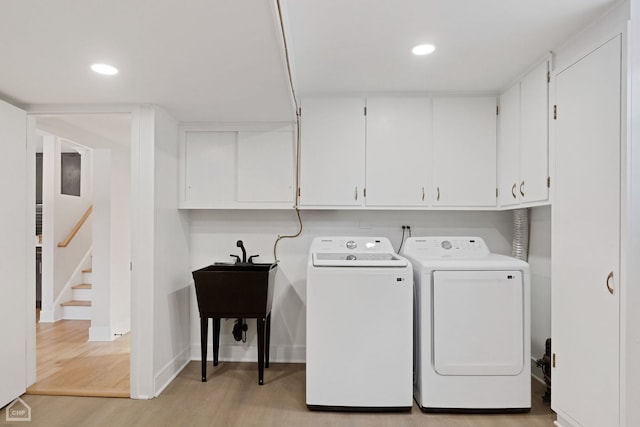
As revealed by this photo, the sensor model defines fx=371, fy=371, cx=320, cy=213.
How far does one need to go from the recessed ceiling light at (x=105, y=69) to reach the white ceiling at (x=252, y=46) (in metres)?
0.04

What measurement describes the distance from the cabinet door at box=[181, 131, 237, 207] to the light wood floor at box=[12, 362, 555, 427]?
150cm

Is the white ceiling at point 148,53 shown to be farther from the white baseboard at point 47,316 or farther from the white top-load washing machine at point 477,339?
the white baseboard at point 47,316

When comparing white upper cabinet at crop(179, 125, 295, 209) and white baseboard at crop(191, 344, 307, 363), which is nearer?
white upper cabinet at crop(179, 125, 295, 209)

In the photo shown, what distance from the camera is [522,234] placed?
2973 millimetres

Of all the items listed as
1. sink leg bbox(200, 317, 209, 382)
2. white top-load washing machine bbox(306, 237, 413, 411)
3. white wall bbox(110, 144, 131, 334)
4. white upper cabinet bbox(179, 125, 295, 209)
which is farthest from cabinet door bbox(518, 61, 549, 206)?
white wall bbox(110, 144, 131, 334)

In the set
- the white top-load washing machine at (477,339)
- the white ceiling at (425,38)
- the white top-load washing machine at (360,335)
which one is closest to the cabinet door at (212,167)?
the white ceiling at (425,38)

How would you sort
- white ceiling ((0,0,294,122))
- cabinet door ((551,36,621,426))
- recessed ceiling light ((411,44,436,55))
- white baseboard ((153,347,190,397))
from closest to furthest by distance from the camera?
1. white ceiling ((0,0,294,122))
2. cabinet door ((551,36,621,426))
3. recessed ceiling light ((411,44,436,55))
4. white baseboard ((153,347,190,397))

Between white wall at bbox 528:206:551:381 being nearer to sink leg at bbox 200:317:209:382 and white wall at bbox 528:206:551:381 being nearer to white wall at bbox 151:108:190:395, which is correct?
sink leg at bbox 200:317:209:382

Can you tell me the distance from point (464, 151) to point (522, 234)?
82 centimetres

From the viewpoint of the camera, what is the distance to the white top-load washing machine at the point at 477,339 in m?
2.34

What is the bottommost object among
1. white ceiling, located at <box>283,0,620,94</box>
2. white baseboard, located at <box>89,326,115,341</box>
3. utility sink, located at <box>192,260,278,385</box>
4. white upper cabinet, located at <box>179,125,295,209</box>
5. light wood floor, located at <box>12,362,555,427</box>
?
light wood floor, located at <box>12,362,555,427</box>

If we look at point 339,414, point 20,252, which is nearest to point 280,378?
point 339,414
